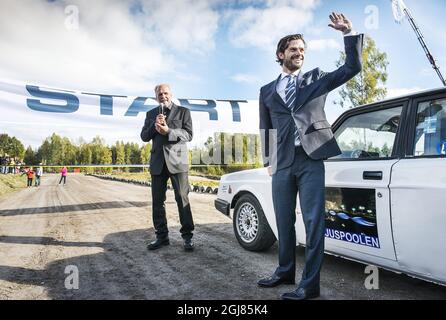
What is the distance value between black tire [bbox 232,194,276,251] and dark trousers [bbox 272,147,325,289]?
3.26 ft

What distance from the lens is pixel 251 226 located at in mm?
3988

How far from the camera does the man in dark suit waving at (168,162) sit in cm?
411

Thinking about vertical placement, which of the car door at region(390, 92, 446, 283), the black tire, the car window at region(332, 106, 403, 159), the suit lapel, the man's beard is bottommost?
the black tire

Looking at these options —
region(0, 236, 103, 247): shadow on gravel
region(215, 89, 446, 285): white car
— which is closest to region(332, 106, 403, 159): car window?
region(215, 89, 446, 285): white car

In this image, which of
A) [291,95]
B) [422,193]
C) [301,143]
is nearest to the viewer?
[422,193]

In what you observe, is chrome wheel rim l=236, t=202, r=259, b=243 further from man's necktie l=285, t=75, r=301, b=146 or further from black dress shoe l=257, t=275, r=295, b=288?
man's necktie l=285, t=75, r=301, b=146

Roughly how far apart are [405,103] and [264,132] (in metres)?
1.23

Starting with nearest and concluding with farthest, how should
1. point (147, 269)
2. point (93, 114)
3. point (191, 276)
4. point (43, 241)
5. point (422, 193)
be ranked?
1. point (422, 193)
2. point (191, 276)
3. point (147, 269)
4. point (43, 241)
5. point (93, 114)

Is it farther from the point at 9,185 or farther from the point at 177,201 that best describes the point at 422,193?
the point at 9,185

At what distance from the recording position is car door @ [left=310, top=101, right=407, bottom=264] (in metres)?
2.53

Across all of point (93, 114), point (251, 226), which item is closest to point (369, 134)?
point (251, 226)

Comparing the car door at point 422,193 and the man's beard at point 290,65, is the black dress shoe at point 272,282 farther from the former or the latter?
the man's beard at point 290,65

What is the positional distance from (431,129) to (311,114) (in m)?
0.93

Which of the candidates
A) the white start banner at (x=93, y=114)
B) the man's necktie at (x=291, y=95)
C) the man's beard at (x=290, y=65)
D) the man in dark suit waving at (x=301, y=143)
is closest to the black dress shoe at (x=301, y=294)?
the man in dark suit waving at (x=301, y=143)
